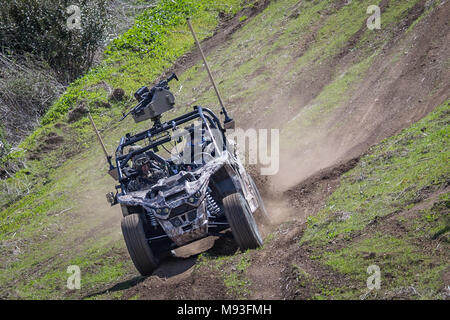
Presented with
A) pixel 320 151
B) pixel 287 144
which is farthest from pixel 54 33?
pixel 320 151

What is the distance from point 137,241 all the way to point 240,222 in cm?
160

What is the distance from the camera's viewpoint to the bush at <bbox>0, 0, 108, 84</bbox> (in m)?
26.3

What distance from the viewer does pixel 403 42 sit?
16.8m

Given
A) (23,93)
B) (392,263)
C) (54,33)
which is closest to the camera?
(392,263)

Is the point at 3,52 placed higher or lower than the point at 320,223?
higher

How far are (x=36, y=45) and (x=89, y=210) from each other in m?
13.9

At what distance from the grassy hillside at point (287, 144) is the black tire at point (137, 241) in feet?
1.79

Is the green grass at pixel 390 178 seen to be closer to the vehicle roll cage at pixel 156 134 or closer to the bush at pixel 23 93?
the vehicle roll cage at pixel 156 134

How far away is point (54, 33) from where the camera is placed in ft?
87.0

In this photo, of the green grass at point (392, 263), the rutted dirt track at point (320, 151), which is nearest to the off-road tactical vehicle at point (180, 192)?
the rutted dirt track at point (320, 151)

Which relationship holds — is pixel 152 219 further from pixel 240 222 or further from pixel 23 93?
pixel 23 93
